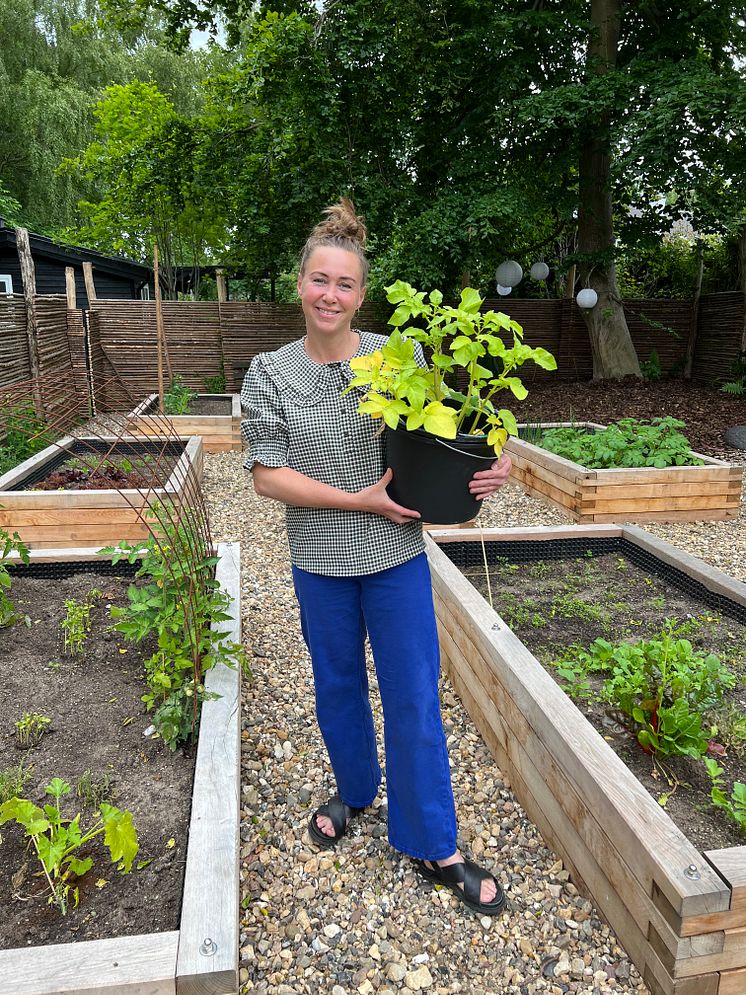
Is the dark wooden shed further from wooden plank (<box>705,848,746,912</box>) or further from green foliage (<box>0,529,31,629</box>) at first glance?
wooden plank (<box>705,848,746,912</box>)

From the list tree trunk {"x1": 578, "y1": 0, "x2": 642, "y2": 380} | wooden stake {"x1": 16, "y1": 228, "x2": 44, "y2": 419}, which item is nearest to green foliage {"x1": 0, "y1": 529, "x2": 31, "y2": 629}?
wooden stake {"x1": 16, "y1": 228, "x2": 44, "y2": 419}

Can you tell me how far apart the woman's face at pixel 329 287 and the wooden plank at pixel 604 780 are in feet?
4.32

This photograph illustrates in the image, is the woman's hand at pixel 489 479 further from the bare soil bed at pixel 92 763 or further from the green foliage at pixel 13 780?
the green foliage at pixel 13 780

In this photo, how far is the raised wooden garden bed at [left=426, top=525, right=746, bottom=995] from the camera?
4.92 feet

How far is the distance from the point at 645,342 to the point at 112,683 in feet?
39.0

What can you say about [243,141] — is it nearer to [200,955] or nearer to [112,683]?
[112,683]

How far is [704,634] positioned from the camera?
2.92m

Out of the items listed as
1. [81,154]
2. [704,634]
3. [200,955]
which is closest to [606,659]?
[704,634]

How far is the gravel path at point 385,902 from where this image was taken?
175 cm

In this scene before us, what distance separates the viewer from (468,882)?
1.95 metres

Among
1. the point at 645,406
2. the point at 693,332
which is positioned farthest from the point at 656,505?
the point at 693,332

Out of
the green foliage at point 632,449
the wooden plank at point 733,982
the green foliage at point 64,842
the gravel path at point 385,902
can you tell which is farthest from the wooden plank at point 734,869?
the green foliage at point 632,449

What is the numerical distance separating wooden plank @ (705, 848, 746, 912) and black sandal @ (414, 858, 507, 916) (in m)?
0.64

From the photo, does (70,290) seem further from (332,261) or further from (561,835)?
(561,835)
